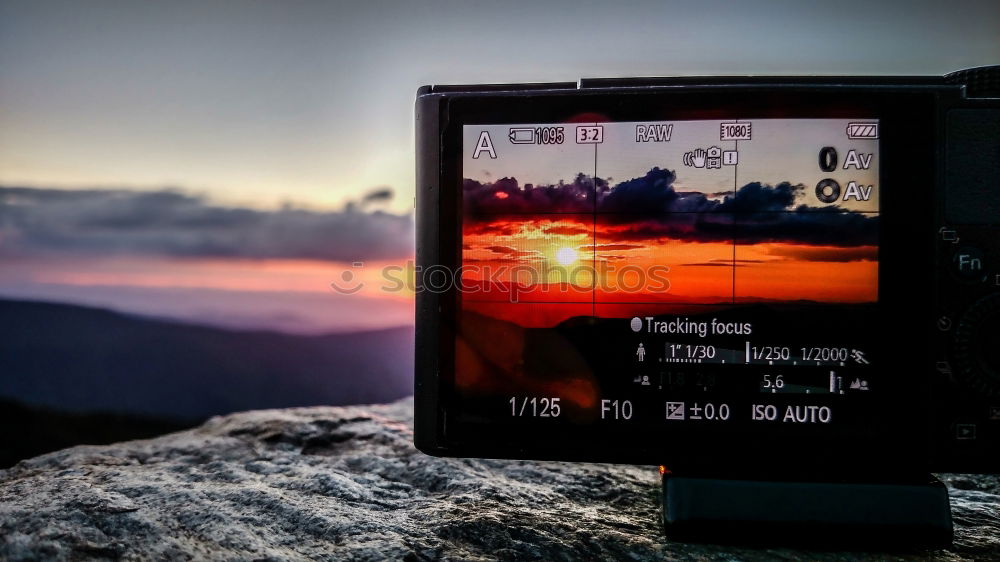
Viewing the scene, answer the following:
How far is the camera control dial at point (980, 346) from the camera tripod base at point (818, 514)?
267 millimetres

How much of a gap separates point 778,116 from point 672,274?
47cm

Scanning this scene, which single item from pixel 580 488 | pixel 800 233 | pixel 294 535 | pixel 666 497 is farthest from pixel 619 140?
pixel 294 535

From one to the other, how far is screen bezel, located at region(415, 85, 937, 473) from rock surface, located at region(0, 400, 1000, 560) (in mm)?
190

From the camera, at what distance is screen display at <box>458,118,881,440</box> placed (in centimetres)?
140

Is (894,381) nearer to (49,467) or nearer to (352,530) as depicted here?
(352,530)

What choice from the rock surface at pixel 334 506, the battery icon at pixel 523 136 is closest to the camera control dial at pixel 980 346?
the rock surface at pixel 334 506

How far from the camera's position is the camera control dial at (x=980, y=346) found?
4.57 feet

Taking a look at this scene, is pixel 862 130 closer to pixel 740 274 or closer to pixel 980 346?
pixel 740 274

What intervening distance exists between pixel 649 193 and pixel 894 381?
0.74 m

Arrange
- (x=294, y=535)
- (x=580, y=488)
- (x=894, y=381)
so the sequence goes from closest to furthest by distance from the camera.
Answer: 1. (x=294, y=535)
2. (x=894, y=381)
3. (x=580, y=488)

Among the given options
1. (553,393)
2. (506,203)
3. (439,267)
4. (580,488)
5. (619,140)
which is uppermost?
(619,140)

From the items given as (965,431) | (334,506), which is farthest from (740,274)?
(334,506)

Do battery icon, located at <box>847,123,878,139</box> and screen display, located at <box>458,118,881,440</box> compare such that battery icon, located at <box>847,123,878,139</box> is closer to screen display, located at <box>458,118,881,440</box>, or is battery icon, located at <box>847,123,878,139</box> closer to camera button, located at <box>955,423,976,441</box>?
screen display, located at <box>458,118,881,440</box>

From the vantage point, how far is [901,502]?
1.38m
